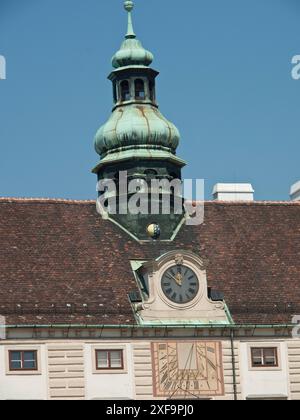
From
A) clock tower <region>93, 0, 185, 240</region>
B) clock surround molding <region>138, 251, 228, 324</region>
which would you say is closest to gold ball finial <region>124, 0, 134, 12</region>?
clock tower <region>93, 0, 185, 240</region>

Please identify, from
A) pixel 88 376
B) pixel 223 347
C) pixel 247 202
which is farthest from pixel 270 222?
pixel 88 376

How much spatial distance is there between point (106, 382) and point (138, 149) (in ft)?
43.6

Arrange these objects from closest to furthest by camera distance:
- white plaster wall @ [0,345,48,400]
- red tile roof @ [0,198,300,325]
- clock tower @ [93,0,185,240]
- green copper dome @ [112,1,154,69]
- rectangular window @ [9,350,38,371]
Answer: white plaster wall @ [0,345,48,400] → rectangular window @ [9,350,38,371] → red tile roof @ [0,198,300,325] → clock tower @ [93,0,185,240] → green copper dome @ [112,1,154,69]

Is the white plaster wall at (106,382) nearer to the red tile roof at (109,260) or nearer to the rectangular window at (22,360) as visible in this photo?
the red tile roof at (109,260)

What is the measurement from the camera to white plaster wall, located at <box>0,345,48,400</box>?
2372 inches

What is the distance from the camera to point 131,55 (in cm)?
7200

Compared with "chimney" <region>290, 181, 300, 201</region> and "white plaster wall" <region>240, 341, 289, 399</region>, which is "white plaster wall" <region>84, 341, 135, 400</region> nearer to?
"white plaster wall" <region>240, 341, 289, 399</region>

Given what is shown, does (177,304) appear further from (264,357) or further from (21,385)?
(21,385)

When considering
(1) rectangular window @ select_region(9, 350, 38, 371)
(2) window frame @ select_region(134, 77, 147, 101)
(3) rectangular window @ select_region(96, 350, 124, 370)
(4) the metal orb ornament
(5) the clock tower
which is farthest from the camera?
(2) window frame @ select_region(134, 77, 147, 101)

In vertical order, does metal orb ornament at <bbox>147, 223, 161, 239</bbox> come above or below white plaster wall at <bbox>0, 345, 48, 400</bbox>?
above

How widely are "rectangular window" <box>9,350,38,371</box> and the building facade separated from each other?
40 mm

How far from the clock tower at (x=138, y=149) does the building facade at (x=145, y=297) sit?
3.5 inches

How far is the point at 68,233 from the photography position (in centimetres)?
6625

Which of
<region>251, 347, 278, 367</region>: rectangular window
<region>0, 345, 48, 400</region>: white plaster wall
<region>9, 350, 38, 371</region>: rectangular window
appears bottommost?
<region>0, 345, 48, 400</region>: white plaster wall
